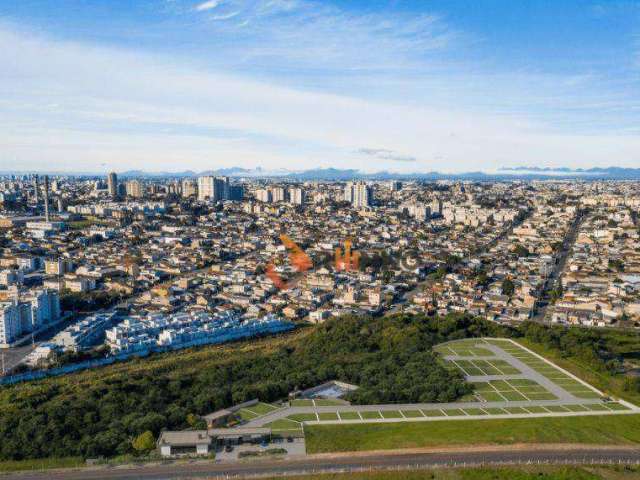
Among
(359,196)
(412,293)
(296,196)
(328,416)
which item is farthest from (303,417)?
(296,196)

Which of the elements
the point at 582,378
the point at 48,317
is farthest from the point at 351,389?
the point at 48,317

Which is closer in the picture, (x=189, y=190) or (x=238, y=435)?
(x=238, y=435)

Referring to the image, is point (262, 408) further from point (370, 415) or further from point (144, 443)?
point (144, 443)

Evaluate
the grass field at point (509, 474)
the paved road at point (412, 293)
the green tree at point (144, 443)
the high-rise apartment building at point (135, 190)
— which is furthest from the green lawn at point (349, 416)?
the high-rise apartment building at point (135, 190)

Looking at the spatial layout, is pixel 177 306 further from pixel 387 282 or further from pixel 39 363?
pixel 387 282

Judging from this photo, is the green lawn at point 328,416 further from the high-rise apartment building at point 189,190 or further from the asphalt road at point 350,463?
the high-rise apartment building at point 189,190

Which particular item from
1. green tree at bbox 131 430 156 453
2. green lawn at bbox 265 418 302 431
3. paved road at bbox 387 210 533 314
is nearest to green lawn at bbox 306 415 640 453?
green lawn at bbox 265 418 302 431
